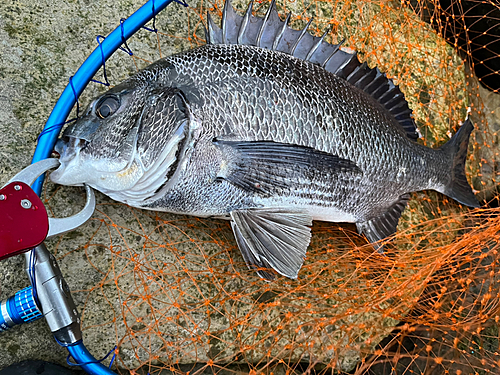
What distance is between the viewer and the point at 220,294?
172 centimetres

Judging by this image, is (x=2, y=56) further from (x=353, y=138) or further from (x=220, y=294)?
(x=353, y=138)

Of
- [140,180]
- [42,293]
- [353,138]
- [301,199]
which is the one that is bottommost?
[42,293]

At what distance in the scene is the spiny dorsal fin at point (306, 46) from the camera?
1.67 m

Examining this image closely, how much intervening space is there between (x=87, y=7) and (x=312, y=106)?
1144 millimetres

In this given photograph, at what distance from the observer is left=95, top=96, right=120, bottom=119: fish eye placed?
55.8 inches

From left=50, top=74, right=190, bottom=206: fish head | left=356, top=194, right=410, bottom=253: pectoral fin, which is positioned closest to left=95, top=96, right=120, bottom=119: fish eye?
left=50, top=74, right=190, bottom=206: fish head

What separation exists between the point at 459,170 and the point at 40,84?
2.17m

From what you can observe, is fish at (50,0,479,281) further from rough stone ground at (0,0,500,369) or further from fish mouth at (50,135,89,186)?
rough stone ground at (0,0,500,369)

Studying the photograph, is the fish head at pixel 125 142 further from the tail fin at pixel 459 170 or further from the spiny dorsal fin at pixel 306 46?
the tail fin at pixel 459 170

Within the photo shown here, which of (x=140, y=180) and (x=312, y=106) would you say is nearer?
(x=140, y=180)

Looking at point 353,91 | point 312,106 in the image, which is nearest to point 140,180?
point 312,106

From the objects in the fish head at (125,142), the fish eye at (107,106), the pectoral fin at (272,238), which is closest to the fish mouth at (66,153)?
the fish head at (125,142)

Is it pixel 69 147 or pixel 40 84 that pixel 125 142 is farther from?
pixel 40 84

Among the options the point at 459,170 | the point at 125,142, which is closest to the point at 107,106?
the point at 125,142
